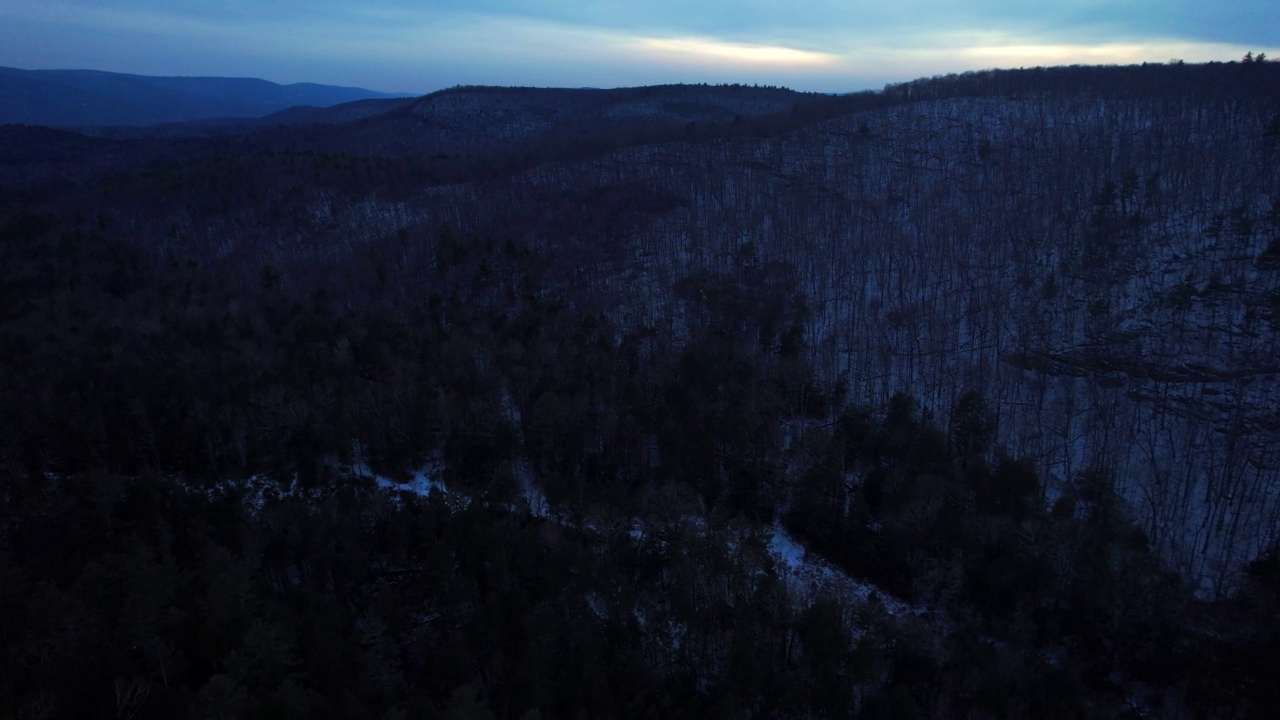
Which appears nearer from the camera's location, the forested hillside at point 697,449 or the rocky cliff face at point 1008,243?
the forested hillside at point 697,449

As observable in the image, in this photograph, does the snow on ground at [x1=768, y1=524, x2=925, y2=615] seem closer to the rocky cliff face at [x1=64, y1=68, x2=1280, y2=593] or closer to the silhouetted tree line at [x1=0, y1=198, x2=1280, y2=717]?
the silhouetted tree line at [x1=0, y1=198, x2=1280, y2=717]

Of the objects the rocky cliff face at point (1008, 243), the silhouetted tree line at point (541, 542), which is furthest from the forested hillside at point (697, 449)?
the rocky cliff face at point (1008, 243)

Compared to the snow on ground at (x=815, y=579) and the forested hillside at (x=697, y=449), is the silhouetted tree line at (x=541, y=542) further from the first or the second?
the snow on ground at (x=815, y=579)

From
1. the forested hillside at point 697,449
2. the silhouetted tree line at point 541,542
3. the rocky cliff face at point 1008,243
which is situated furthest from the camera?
the rocky cliff face at point 1008,243

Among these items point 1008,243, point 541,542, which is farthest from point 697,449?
point 1008,243

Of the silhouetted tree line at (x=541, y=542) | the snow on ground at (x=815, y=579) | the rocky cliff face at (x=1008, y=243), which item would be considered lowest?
the snow on ground at (x=815, y=579)

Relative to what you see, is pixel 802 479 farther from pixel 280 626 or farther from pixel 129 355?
pixel 129 355

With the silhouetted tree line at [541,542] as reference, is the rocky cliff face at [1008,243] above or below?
above

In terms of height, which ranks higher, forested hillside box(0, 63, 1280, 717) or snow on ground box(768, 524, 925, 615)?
forested hillside box(0, 63, 1280, 717)

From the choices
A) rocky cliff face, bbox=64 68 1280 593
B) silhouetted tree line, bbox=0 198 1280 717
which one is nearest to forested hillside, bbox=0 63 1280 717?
silhouetted tree line, bbox=0 198 1280 717
